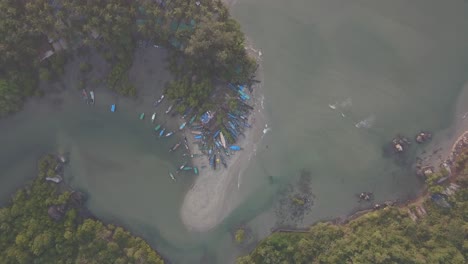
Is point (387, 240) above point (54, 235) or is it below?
above

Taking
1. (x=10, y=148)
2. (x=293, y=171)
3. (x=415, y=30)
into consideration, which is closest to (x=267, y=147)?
(x=293, y=171)

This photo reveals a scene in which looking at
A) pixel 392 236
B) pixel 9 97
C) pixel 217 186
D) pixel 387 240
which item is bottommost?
pixel 9 97

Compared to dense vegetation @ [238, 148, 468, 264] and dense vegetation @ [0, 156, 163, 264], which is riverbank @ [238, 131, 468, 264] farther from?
dense vegetation @ [0, 156, 163, 264]

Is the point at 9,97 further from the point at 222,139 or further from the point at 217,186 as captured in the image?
the point at 217,186

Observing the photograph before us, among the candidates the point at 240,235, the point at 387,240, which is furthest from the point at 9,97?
the point at 387,240

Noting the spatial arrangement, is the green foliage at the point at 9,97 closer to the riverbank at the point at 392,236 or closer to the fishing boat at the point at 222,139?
the fishing boat at the point at 222,139

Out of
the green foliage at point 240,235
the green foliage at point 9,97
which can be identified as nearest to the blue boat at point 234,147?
the green foliage at point 240,235

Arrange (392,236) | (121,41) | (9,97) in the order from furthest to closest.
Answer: (9,97)
(121,41)
(392,236)
